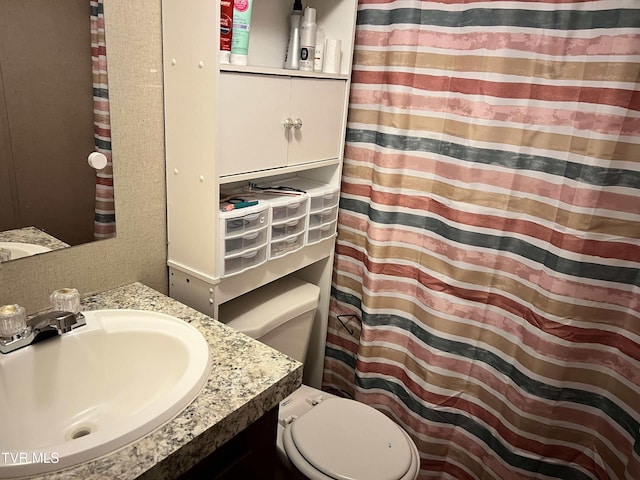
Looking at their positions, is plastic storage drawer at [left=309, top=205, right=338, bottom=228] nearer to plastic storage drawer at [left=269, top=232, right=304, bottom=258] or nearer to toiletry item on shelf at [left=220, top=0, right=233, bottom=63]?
plastic storage drawer at [left=269, top=232, right=304, bottom=258]

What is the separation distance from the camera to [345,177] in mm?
1620

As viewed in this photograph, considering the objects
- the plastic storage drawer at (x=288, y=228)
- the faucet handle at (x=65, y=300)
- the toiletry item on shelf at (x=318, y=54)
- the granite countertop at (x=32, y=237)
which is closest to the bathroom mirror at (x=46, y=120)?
the granite countertop at (x=32, y=237)

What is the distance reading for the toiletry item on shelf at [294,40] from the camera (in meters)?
1.36

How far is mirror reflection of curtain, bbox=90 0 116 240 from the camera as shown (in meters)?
1.07

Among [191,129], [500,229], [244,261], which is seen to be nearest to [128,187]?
[191,129]

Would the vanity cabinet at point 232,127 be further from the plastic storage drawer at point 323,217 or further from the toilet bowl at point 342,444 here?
the toilet bowl at point 342,444

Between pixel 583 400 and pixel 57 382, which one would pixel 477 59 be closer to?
pixel 583 400

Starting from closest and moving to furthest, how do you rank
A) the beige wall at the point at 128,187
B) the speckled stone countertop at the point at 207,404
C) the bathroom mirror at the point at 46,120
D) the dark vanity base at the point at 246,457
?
the speckled stone countertop at the point at 207,404 < the dark vanity base at the point at 246,457 < the bathroom mirror at the point at 46,120 < the beige wall at the point at 128,187

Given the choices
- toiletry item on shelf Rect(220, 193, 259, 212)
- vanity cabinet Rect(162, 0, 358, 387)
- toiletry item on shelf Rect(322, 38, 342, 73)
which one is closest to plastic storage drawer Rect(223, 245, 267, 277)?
vanity cabinet Rect(162, 0, 358, 387)

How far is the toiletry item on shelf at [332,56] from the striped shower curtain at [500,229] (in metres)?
0.11

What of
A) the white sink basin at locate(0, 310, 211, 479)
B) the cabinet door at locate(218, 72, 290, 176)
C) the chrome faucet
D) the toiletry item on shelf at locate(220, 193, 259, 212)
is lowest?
the white sink basin at locate(0, 310, 211, 479)

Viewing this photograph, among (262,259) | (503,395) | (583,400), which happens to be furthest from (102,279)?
(583,400)

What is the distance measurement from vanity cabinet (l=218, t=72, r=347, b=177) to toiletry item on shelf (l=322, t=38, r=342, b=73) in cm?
4

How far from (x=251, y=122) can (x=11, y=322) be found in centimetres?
68
